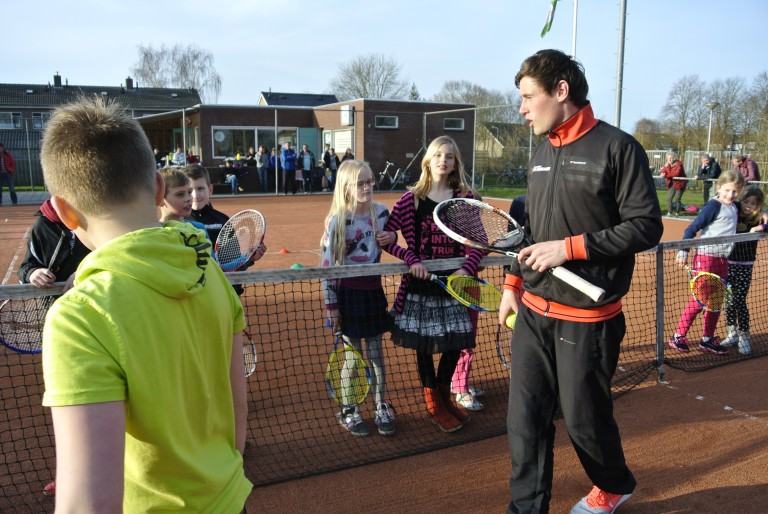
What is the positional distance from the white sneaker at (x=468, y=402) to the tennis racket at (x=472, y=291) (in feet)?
2.98

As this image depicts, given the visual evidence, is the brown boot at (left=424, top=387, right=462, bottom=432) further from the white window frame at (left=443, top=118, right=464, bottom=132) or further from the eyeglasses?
the white window frame at (left=443, top=118, right=464, bottom=132)

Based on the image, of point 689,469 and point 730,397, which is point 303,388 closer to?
point 689,469

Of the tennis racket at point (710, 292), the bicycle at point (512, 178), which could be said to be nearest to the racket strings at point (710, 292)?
the tennis racket at point (710, 292)

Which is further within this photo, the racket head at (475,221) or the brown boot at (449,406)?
the brown boot at (449,406)

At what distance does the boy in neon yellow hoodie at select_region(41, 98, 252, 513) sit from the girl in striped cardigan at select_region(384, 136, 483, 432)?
255 centimetres

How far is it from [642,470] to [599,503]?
753 millimetres

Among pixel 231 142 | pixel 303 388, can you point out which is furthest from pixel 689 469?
pixel 231 142

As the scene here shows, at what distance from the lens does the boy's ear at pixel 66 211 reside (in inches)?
49.8

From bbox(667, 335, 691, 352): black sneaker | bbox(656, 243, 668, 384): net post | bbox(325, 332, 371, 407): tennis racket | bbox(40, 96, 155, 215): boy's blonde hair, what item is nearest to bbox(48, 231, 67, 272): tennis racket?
bbox(325, 332, 371, 407): tennis racket

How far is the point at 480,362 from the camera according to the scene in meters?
5.48

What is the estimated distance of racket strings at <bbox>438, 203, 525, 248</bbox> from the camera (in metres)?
3.44

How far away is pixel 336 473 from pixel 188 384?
8.21 feet

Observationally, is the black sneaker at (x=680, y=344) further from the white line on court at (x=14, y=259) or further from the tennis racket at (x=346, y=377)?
the white line on court at (x=14, y=259)

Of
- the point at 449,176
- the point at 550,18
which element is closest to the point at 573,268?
the point at 449,176
